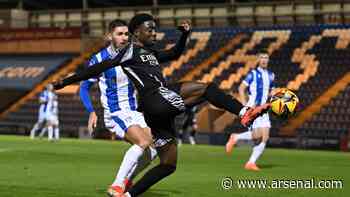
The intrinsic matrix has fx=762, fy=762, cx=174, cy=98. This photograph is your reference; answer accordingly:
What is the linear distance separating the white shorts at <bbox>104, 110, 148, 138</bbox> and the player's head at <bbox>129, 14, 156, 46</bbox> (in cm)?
98

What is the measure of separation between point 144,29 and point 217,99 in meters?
1.32

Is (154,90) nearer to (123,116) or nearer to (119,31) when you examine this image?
(123,116)

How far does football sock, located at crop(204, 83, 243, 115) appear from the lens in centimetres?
830

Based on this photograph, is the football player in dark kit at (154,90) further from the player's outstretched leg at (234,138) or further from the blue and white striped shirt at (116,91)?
the player's outstretched leg at (234,138)

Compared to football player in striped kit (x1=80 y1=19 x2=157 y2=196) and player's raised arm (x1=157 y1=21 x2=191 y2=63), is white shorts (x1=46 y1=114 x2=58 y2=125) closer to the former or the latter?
football player in striped kit (x1=80 y1=19 x2=157 y2=196)

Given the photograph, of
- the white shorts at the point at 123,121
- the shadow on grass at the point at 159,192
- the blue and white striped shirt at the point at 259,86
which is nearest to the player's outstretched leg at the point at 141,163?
the white shorts at the point at 123,121

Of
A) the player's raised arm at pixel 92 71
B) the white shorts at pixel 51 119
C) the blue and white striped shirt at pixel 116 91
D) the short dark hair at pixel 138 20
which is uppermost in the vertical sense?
the short dark hair at pixel 138 20

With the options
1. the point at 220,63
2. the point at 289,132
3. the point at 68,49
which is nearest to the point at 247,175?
the point at 289,132

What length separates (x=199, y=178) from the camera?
13.1 meters

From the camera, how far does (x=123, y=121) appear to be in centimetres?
947

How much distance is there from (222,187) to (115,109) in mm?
2562

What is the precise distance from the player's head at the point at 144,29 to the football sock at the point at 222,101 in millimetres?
1080

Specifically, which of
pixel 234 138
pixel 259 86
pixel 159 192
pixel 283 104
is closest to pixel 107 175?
pixel 159 192

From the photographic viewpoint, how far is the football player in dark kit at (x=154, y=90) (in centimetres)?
849
